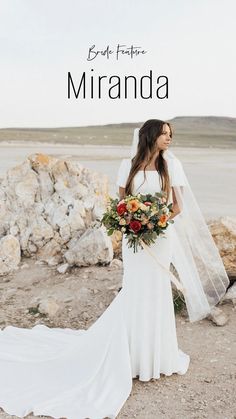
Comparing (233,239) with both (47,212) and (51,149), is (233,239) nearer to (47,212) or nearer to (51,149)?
(47,212)

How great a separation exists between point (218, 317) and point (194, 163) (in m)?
13.4

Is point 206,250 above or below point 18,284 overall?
above

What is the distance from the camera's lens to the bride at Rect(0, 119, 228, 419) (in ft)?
15.7

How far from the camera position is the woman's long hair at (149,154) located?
15.9 feet

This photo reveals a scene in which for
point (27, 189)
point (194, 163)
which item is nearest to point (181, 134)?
point (194, 163)

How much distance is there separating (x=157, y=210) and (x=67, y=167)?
4.67m

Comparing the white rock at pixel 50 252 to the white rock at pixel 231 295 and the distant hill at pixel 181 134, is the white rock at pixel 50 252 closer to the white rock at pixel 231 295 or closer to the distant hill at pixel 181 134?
the white rock at pixel 231 295

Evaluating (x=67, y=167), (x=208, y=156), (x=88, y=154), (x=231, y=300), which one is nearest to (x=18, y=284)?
(x=67, y=167)

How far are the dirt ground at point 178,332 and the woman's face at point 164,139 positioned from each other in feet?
7.18

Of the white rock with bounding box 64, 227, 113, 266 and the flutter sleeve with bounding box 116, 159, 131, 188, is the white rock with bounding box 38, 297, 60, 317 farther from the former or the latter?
the flutter sleeve with bounding box 116, 159, 131, 188

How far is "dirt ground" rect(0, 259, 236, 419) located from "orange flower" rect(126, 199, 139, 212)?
1685 millimetres

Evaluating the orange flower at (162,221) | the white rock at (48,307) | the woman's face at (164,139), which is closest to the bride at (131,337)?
the woman's face at (164,139)

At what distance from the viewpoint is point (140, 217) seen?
4.61m

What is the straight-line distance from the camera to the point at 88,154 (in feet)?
64.3
